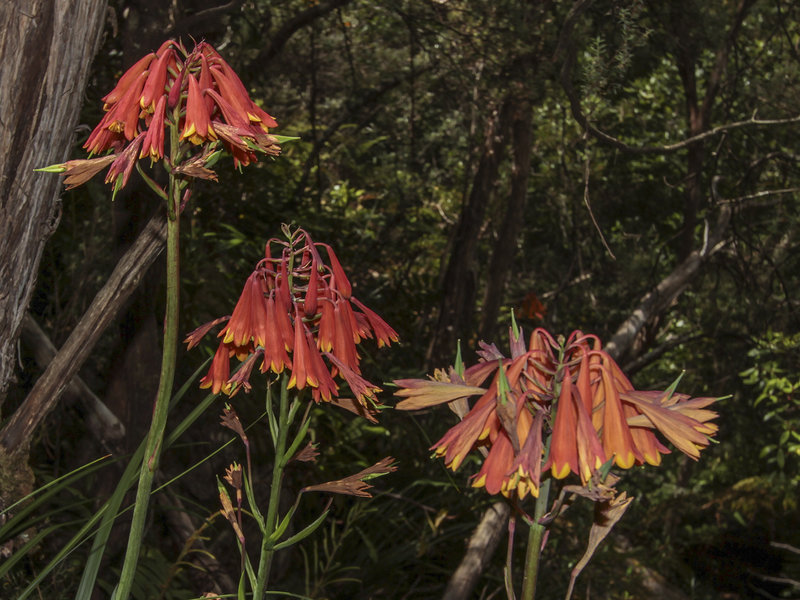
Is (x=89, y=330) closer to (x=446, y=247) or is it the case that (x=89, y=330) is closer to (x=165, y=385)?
(x=165, y=385)

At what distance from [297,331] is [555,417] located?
45 centimetres

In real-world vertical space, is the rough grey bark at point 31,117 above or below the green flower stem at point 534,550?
above

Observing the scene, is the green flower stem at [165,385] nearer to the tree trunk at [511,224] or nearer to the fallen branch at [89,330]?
the fallen branch at [89,330]

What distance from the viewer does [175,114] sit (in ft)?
4.29

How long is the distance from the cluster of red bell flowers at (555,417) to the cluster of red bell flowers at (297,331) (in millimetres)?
249

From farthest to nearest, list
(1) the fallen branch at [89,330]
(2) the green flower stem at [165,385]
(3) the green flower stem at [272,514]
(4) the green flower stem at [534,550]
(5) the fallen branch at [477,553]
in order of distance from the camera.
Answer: (5) the fallen branch at [477,553] < (1) the fallen branch at [89,330] < (3) the green flower stem at [272,514] < (2) the green flower stem at [165,385] < (4) the green flower stem at [534,550]

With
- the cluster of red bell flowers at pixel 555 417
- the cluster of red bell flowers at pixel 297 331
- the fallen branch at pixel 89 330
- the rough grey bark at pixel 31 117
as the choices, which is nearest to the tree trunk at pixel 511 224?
the fallen branch at pixel 89 330

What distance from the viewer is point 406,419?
4656 mm

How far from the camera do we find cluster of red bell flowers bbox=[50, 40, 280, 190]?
1.26m

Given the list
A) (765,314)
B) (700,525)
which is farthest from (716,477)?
(765,314)

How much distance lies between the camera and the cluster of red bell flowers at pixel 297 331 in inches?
51.7

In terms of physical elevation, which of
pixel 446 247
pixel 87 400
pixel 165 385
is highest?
pixel 446 247

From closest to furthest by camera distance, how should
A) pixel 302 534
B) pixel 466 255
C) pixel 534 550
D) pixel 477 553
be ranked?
pixel 534 550 → pixel 302 534 → pixel 477 553 → pixel 466 255

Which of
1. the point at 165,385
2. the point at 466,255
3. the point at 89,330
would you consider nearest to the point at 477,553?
Result: the point at 466,255
